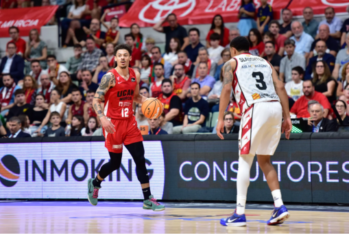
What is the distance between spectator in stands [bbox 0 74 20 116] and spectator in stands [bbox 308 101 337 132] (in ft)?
28.9

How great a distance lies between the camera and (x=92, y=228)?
5918 mm

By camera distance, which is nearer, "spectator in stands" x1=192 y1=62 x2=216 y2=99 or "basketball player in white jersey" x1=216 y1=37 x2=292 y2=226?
"basketball player in white jersey" x1=216 y1=37 x2=292 y2=226

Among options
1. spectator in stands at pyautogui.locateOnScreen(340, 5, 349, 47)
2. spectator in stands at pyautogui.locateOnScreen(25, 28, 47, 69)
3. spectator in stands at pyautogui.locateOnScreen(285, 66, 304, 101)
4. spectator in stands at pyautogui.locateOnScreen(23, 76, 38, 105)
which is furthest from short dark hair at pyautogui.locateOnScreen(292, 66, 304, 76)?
spectator in stands at pyautogui.locateOnScreen(25, 28, 47, 69)

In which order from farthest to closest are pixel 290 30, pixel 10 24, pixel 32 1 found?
pixel 32 1 → pixel 10 24 → pixel 290 30

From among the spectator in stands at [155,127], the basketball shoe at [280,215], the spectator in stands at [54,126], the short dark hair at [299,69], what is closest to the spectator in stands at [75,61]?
the spectator in stands at [54,126]

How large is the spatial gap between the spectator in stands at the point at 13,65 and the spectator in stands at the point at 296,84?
8.30 metres

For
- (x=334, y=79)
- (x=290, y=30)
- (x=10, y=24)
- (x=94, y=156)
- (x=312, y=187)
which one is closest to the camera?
(x=312, y=187)

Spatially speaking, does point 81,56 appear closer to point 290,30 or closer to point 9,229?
point 290,30

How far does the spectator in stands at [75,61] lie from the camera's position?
16.0 m

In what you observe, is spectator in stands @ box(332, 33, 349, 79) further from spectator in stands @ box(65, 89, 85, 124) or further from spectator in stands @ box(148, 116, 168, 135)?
spectator in stands @ box(65, 89, 85, 124)

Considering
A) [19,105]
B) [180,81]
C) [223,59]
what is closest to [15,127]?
[19,105]

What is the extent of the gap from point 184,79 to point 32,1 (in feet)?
29.7

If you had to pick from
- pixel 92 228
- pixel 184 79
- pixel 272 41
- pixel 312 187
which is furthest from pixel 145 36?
pixel 92 228

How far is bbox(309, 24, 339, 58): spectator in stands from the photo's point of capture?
1251 cm
